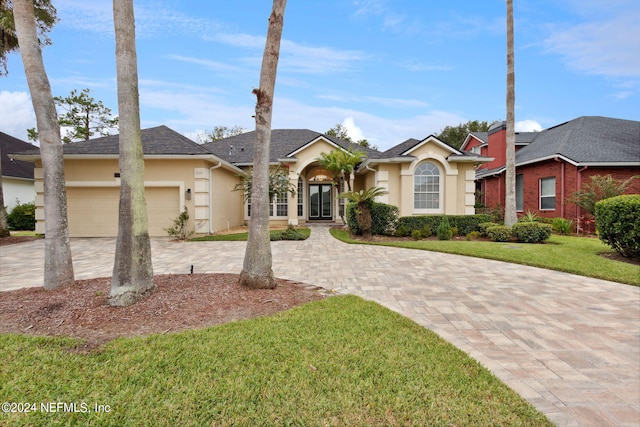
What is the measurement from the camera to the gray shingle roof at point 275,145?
17.0 metres

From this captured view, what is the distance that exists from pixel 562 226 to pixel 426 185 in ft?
19.8

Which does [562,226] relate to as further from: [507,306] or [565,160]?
[507,306]

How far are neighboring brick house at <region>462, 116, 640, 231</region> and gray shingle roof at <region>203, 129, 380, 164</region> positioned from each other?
320 inches

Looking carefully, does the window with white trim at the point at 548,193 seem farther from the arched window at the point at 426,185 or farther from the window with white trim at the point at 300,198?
the window with white trim at the point at 300,198

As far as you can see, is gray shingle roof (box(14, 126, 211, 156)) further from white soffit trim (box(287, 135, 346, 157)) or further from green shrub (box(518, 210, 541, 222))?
green shrub (box(518, 210, 541, 222))

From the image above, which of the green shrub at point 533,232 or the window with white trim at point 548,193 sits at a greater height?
the window with white trim at point 548,193

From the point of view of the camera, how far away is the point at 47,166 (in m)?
4.54

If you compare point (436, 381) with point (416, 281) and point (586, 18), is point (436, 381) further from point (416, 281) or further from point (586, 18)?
point (586, 18)

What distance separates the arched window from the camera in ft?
46.2

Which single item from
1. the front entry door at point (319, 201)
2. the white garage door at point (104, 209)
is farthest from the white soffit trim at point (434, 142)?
the white garage door at point (104, 209)

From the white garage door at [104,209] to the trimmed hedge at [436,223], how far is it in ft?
32.3

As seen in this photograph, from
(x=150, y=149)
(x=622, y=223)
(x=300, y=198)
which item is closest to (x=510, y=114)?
(x=622, y=223)

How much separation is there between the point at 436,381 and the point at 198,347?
88.2 inches

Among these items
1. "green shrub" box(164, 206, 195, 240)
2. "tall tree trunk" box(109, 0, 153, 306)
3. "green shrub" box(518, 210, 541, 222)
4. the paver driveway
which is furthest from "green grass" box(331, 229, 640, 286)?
"tall tree trunk" box(109, 0, 153, 306)
